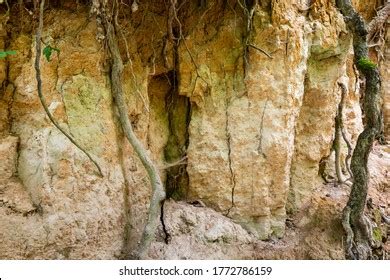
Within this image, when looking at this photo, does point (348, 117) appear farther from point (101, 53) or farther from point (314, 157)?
point (101, 53)

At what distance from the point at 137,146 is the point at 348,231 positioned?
1.70m

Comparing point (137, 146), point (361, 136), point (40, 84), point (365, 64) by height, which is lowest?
point (137, 146)

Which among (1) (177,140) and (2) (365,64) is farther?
(1) (177,140)

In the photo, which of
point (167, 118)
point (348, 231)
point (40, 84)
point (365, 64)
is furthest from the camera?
point (167, 118)

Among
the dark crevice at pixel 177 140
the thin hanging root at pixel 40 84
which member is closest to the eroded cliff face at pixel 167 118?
the dark crevice at pixel 177 140

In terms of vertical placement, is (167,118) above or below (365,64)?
below

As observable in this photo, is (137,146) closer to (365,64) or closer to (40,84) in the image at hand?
(40,84)

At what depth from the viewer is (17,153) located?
2.85m

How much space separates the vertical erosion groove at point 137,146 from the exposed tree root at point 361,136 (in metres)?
1.46

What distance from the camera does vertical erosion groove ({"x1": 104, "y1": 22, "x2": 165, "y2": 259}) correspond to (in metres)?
2.88

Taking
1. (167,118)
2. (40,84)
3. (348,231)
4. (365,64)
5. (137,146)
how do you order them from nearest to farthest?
1. (40,84)
2. (137,146)
3. (365,64)
4. (348,231)
5. (167,118)

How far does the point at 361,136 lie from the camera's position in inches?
132

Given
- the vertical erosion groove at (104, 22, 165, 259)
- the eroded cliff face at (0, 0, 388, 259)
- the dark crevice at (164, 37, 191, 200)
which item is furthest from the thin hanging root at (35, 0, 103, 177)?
the dark crevice at (164, 37, 191, 200)

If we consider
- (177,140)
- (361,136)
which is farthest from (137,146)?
(361,136)
